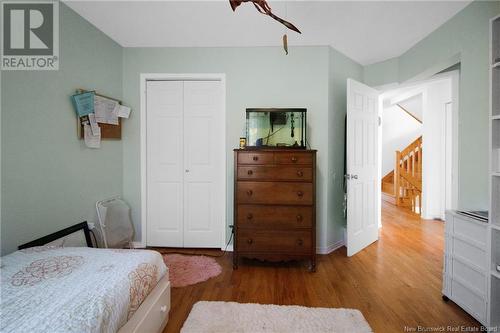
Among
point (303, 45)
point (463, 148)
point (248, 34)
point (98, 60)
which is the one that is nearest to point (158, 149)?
point (98, 60)

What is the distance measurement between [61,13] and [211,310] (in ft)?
9.14

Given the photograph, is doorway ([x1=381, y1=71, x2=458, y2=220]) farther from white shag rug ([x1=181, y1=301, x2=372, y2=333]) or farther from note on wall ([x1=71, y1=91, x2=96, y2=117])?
note on wall ([x1=71, y1=91, x2=96, y2=117])

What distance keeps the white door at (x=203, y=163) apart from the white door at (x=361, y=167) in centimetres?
152

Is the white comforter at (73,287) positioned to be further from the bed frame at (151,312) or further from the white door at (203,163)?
the white door at (203,163)

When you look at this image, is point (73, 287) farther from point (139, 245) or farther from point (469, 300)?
point (469, 300)

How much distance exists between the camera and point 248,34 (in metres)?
2.55

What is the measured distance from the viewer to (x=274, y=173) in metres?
2.34

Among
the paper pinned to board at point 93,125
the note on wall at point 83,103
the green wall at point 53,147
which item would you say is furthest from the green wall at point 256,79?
the note on wall at point 83,103

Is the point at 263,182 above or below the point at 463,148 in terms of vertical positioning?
below

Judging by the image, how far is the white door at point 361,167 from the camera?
2721mm

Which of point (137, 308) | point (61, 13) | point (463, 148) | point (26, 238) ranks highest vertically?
point (61, 13)

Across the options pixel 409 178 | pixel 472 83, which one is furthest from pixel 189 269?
pixel 409 178

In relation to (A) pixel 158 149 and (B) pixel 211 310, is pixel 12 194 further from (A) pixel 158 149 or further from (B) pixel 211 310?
(B) pixel 211 310

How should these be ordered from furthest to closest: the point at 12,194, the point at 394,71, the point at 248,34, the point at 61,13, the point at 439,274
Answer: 1. the point at 394,71
2. the point at 248,34
3. the point at 439,274
4. the point at 61,13
5. the point at 12,194
